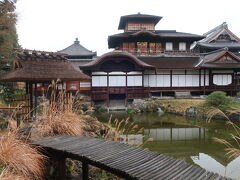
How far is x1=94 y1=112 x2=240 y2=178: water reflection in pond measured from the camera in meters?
5.34

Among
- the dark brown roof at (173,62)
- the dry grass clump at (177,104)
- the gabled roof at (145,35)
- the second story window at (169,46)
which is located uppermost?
the gabled roof at (145,35)

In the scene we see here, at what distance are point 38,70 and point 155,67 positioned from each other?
12.0m

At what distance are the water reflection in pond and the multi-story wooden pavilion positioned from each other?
2719mm

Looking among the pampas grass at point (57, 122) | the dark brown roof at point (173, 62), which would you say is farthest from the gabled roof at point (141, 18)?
the pampas grass at point (57, 122)

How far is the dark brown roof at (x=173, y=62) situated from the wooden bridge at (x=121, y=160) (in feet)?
47.3

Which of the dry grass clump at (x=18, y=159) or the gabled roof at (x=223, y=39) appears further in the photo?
the gabled roof at (x=223, y=39)

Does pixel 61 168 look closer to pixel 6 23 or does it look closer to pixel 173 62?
pixel 6 23

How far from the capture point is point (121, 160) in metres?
2.73

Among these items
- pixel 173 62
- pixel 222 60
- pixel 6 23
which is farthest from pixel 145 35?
pixel 6 23

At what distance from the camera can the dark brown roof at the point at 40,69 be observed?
5.54 metres

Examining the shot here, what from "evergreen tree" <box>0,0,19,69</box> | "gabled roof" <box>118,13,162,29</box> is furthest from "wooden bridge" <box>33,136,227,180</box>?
"gabled roof" <box>118,13,162,29</box>

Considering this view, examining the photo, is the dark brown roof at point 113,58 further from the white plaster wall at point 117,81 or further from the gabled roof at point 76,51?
the gabled roof at point 76,51

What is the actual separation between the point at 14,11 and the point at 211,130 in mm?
10670

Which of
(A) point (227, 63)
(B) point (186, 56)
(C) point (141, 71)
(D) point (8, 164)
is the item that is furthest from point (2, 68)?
(A) point (227, 63)
